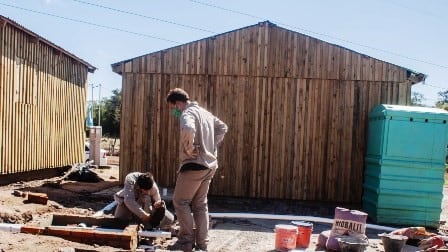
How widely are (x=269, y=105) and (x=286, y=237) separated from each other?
547cm

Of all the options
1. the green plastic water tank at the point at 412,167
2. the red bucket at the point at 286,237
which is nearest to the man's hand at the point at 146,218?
the red bucket at the point at 286,237

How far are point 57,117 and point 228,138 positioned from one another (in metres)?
6.72

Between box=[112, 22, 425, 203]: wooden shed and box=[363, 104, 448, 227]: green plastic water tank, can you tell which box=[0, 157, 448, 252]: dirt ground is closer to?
box=[112, 22, 425, 203]: wooden shed

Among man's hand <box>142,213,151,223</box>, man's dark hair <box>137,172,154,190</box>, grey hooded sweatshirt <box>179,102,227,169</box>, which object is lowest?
man's hand <box>142,213,151,223</box>

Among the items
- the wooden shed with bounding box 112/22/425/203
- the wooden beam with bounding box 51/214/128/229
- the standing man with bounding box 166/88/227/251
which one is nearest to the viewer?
the standing man with bounding box 166/88/227/251

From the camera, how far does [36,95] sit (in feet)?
44.5

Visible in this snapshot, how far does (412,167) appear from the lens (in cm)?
894

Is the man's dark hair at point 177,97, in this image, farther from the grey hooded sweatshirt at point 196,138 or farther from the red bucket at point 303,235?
the red bucket at point 303,235

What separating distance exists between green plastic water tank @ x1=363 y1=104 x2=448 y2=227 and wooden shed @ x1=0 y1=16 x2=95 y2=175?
9.08 m

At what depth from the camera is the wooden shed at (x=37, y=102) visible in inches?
468

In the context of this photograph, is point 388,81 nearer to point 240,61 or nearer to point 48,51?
point 240,61

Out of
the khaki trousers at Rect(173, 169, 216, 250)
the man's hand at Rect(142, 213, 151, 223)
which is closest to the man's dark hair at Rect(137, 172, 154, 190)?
the man's hand at Rect(142, 213, 151, 223)

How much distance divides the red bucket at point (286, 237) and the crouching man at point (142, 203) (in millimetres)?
1610

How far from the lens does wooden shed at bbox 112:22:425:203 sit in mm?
11227
